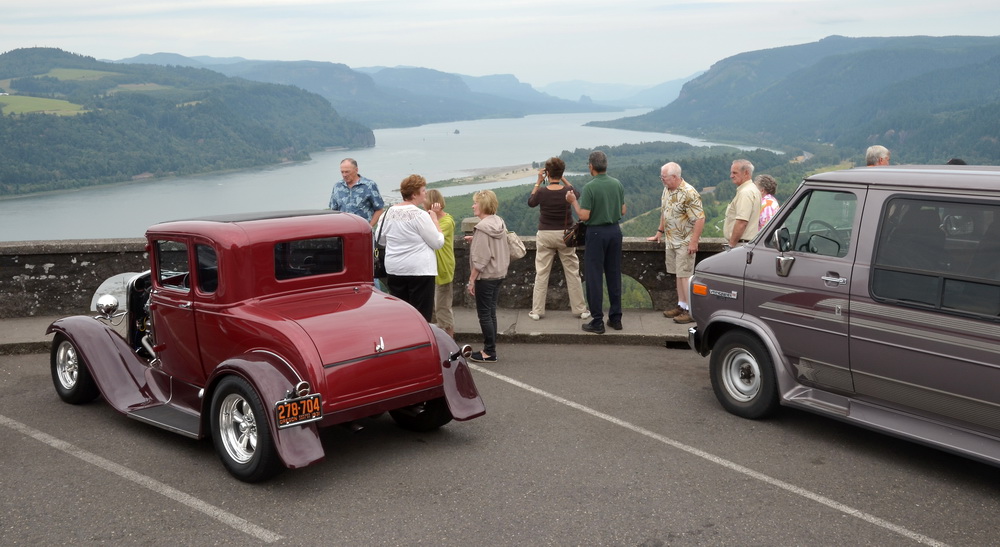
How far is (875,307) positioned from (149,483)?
16.3 feet

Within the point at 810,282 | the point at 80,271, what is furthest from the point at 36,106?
the point at 810,282

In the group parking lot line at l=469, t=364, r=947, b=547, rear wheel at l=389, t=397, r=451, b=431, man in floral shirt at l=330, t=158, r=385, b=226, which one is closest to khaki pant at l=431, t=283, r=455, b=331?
parking lot line at l=469, t=364, r=947, b=547

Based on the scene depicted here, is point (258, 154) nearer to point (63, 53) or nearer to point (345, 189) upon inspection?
point (63, 53)

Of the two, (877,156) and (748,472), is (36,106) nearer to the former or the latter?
(877,156)

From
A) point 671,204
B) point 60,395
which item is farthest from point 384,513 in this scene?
point 671,204

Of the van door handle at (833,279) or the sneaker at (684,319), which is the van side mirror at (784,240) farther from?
the sneaker at (684,319)

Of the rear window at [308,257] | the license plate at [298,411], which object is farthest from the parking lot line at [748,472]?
the license plate at [298,411]

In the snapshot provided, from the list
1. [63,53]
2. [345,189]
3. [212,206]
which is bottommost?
[212,206]

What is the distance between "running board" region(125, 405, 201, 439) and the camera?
5.89 meters

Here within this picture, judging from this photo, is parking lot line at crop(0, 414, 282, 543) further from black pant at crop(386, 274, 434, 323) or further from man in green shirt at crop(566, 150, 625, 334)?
man in green shirt at crop(566, 150, 625, 334)

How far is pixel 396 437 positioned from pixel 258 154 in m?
123

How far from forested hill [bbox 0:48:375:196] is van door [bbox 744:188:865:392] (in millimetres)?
97071

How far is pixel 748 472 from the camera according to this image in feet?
18.6

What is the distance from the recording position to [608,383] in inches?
313
